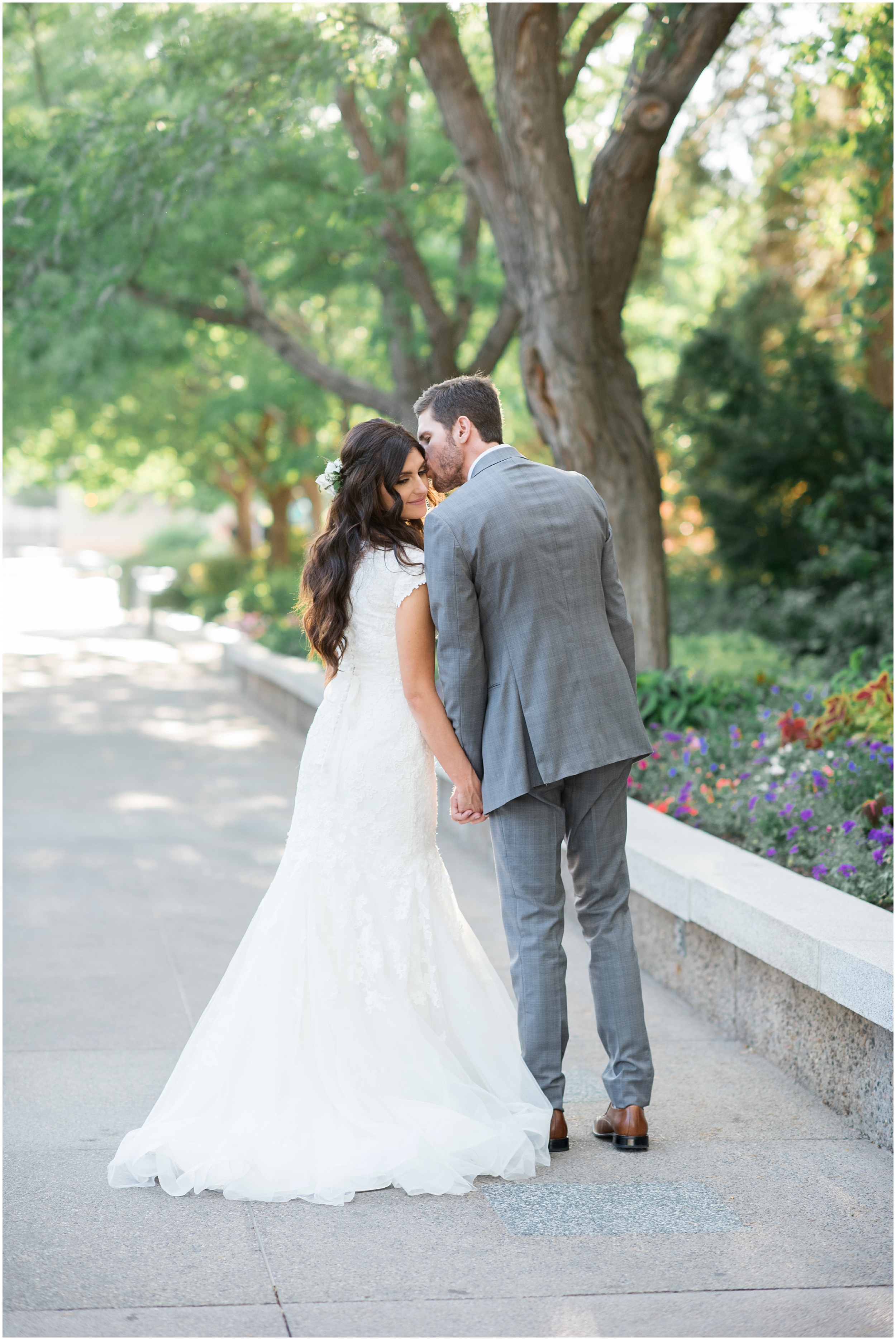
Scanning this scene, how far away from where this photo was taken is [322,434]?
2309 cm

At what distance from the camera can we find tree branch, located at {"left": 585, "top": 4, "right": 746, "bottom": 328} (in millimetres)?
7379

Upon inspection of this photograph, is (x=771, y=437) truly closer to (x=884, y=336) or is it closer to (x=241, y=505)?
(x=884, y=336)

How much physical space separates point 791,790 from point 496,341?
731 cm

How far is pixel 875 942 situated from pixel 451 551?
1.72 metres

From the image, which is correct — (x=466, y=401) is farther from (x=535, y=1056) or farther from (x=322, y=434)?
(x=322, y=434)

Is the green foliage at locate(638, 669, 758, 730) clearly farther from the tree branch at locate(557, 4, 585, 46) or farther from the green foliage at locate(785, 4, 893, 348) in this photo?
the tree branch at locate(557, 4, 585, 46)

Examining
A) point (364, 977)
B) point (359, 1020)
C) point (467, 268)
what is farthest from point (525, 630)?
point (467, 268)

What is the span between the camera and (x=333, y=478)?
3.77 meters

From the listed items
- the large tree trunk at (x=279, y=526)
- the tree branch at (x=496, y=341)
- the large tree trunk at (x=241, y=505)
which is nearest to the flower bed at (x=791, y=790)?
the tree branch at (x=496, y=341)

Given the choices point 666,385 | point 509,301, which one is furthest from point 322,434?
point 509,301

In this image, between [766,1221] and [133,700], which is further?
[133,700]

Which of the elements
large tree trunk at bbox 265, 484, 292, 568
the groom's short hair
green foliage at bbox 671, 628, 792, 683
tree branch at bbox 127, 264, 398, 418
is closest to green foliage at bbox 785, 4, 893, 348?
green foliage at bbox 671, 628, 792, 683

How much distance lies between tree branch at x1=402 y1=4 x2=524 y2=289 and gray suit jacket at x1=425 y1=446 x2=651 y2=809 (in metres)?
→ 4.92

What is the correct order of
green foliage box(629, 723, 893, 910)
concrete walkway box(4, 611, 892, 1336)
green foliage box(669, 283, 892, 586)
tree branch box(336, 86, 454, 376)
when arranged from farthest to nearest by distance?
1. green foliage box(669, 283, 892, 586)
2. tree branch box(336, 86, 454, 376)
3. green foliage box(629, 723, 893, 910)
4. concrete walkway box(4, 611, 892, 1336)
